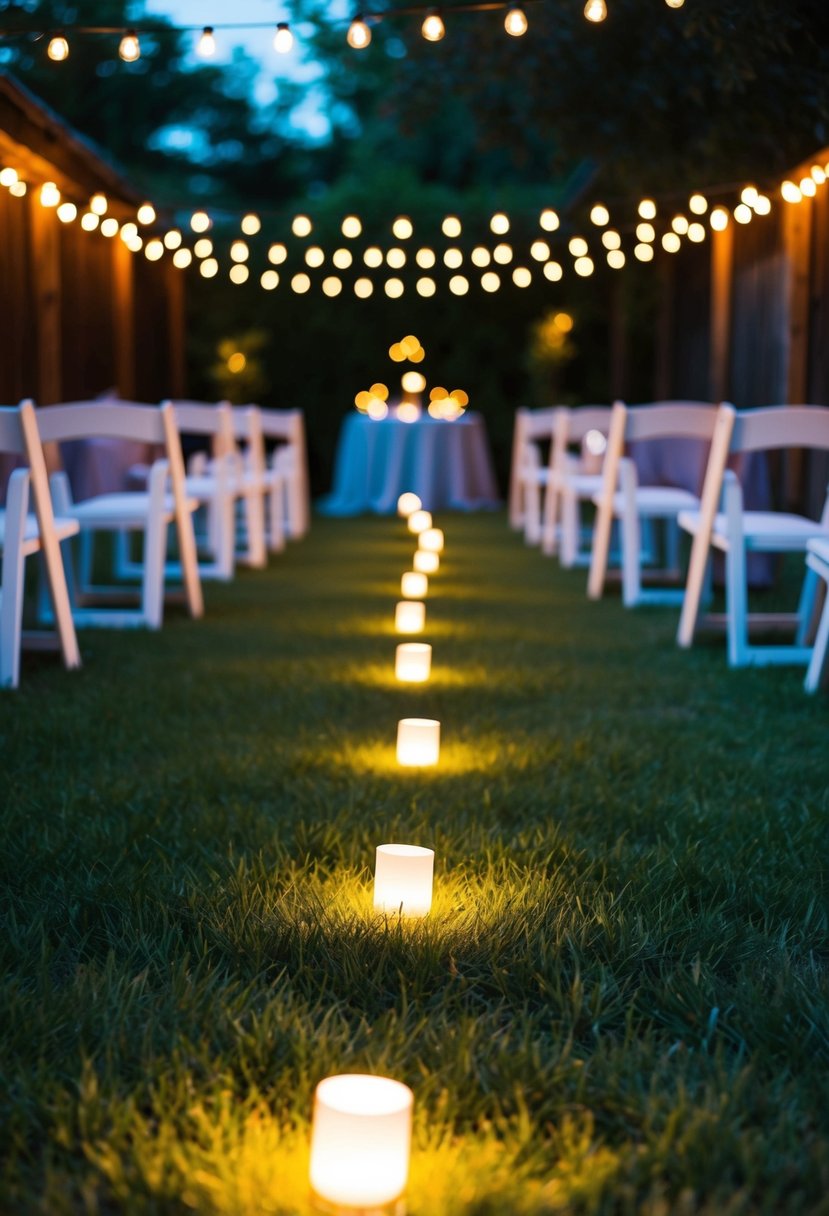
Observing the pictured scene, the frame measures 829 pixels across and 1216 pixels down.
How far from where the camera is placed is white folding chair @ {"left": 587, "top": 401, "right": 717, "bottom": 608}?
507 centimetres

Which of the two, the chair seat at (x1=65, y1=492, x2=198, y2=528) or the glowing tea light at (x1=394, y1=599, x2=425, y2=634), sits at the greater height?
the chair seat at (x1=65, y1=492, x2=198, y2=528)

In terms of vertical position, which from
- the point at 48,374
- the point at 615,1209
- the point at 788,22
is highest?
the point at 788,22

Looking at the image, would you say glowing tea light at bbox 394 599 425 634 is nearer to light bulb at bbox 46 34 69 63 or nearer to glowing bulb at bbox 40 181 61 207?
light bulb at bbox 46 34 69 63

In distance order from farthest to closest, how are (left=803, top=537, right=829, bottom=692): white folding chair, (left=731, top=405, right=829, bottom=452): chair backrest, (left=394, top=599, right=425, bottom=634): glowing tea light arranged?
(left=394, top=599, right=425, bottom=634): glowing tea light → (left=731, top=405, right=829, bottom=452): chair backrest → (left=803, top=537, right=829, bottom=692): white folding chair

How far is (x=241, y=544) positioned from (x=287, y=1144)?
281 inches

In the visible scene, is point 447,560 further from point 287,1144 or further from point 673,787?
point 287,1144

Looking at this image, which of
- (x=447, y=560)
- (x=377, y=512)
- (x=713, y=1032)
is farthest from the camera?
(x=377, y=512)

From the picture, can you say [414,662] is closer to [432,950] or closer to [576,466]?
[432,950]

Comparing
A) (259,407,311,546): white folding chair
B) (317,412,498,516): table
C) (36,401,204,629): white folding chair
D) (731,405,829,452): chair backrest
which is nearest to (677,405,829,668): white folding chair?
(731,405,829,452): chair backrest

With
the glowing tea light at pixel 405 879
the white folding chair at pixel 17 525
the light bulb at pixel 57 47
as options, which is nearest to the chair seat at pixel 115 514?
the white folding chair at pixel 17 525

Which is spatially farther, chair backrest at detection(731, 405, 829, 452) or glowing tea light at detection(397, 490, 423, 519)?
glowing tea light at detection(397, 490, 423, 519)

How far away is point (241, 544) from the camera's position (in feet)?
27.2

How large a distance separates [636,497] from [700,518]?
3.74 feet

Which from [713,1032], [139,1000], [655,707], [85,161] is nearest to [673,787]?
[655,707]
